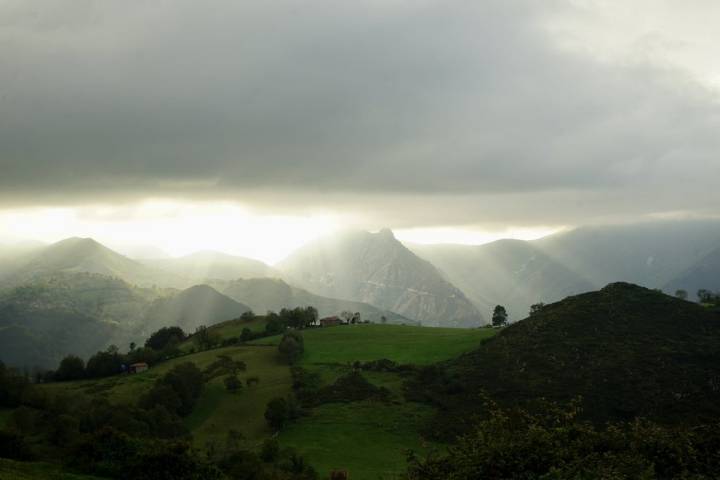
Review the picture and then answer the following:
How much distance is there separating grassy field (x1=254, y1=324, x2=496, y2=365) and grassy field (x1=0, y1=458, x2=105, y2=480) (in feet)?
355

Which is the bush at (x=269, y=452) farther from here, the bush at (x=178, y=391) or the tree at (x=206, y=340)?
the tree at (x=206, y=340)

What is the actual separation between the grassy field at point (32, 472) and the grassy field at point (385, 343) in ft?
355

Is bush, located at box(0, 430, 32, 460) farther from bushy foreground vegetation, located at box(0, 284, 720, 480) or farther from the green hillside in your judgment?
the green hillside

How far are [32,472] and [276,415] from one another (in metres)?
67.8

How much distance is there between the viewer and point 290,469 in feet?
215

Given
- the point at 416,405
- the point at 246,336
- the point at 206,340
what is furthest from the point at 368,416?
the point at 206,340

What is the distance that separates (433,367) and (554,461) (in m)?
104

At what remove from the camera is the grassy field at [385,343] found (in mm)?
145375

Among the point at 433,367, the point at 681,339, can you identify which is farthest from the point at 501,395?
the point at 681,339

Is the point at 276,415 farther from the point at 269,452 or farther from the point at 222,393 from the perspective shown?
the point at 222,393

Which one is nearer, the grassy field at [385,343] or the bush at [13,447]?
the bush at [13,447]

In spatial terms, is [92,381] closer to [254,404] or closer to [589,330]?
[254,404]

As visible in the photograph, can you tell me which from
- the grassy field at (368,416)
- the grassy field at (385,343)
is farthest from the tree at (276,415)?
the grassy field at (385,343)

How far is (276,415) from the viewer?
98375 millimetres
